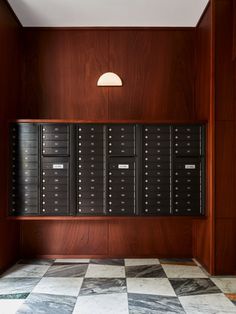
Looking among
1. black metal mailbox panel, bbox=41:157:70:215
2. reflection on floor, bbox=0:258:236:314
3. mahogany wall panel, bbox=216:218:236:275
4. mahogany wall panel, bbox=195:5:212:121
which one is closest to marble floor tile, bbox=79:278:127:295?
reflection on floor, bbox=0:258:236:314

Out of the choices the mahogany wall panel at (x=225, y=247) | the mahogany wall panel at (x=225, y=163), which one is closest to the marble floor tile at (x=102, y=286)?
the mahogany wall panel at (x=225, y=247)

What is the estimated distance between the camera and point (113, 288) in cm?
301

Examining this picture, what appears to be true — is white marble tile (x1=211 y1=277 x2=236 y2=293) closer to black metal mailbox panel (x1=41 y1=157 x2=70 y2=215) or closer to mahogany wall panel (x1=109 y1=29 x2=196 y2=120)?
black metal mailbox panel (x1=41 y1=157 x2=70 y2=215)

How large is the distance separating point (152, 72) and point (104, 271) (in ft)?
7.50

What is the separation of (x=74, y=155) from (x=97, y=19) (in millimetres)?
1557

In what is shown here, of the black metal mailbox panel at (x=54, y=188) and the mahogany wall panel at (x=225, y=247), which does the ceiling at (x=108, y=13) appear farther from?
the mahogany wall panel at (x=225, y=247)

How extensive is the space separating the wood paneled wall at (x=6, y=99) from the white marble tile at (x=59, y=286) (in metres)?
0.53

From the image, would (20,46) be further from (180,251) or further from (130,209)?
(180,251)

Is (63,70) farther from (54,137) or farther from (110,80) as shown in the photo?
(54,137)

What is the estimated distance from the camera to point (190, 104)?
13.3ft

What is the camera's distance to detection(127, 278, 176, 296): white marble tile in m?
2.94

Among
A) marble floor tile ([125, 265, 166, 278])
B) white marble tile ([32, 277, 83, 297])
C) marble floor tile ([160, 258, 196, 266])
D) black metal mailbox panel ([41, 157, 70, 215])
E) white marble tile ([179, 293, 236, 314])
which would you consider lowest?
white marble tile ([179, 293, 236, 314])

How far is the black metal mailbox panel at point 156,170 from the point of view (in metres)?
3.52

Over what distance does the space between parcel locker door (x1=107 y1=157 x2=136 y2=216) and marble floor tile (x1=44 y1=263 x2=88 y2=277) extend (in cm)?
67
